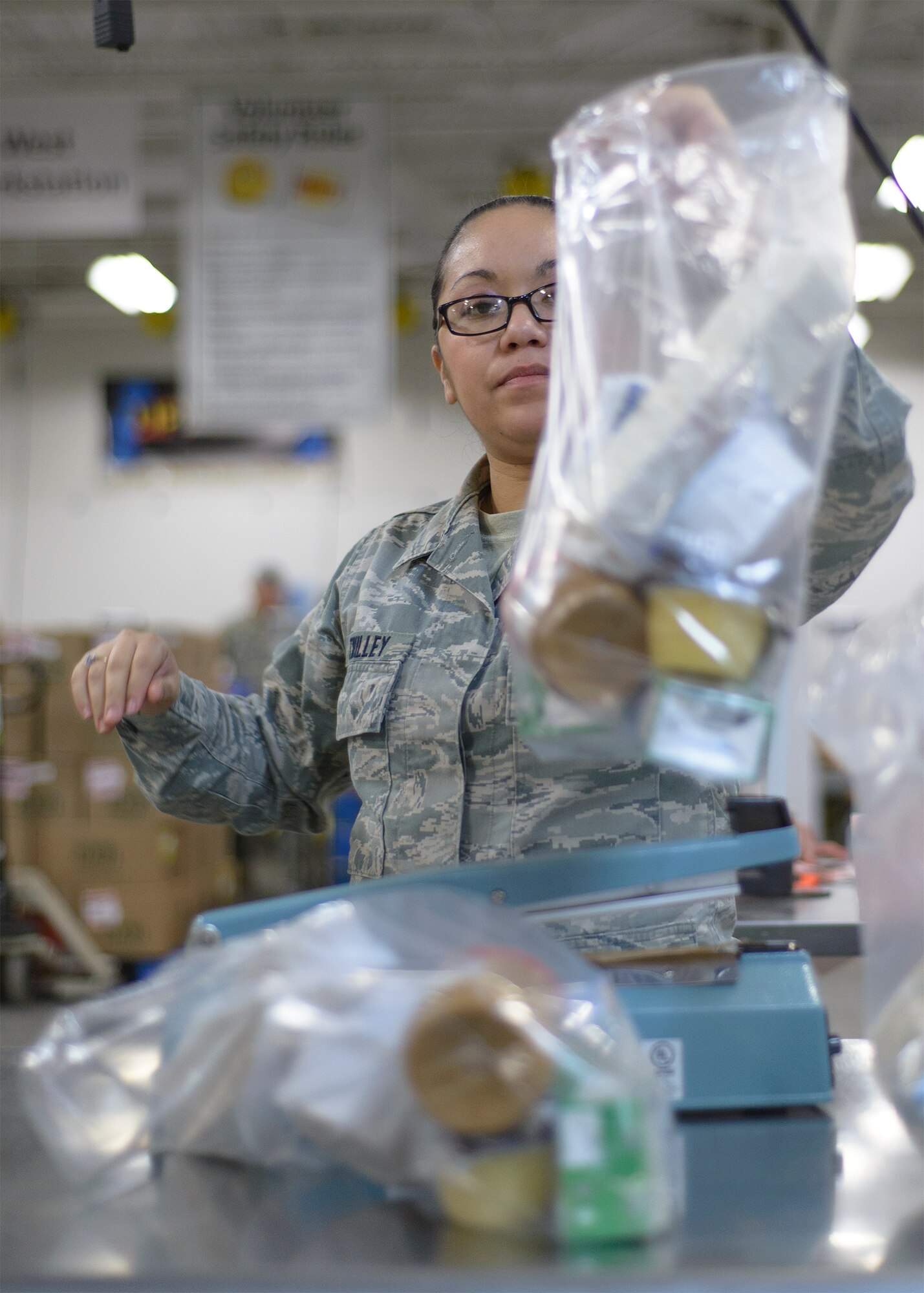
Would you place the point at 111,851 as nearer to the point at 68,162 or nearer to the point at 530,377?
the point at 68,162

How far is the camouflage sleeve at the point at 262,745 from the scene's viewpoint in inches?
52.8

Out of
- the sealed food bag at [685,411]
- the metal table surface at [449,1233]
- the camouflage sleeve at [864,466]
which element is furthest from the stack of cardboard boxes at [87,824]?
the sealed food bag at [685,411]

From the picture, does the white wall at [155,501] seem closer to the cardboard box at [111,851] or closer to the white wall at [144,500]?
the white wall at [144,500]

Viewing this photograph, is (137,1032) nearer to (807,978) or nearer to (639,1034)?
(639,1034)

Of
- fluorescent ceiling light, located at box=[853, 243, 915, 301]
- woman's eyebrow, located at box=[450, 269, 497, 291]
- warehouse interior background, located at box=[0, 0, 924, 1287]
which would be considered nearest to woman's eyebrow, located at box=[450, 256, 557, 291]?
woman's eyebrow, located at box=[450, 269, 497, 291]

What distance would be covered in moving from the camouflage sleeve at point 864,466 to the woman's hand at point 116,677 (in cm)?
57

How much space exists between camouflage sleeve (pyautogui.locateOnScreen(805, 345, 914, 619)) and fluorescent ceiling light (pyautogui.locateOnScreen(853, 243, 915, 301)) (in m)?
5.28

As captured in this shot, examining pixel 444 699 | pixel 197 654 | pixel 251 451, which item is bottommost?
pixel 444 699

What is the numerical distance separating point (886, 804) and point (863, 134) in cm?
50

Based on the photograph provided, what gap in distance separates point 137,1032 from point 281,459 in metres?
8.87

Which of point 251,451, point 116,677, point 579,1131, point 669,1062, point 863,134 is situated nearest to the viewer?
point 579,1131

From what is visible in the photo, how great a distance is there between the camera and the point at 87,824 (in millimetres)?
5531

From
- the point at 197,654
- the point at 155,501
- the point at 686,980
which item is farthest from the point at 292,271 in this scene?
the point at 155,501

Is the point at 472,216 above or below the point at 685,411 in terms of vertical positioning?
above
